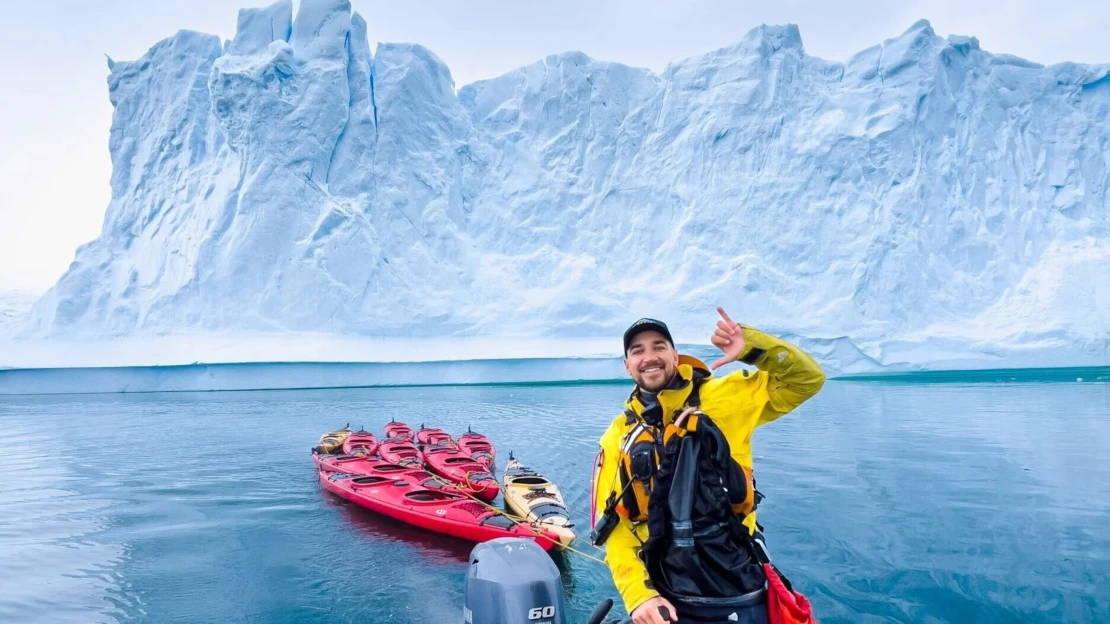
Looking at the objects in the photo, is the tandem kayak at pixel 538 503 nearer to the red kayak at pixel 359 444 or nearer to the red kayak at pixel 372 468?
the red kayak at pixel 372 468

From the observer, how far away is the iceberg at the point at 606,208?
84.7 feet

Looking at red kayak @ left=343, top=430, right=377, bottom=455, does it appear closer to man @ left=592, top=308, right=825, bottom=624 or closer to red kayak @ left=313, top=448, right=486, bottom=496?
red kayak @ left=313, top=448, right=486, bottom=496

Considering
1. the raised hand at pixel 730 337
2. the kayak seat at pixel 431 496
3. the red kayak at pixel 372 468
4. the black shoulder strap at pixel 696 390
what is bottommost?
the red kayak at pixel 372 468

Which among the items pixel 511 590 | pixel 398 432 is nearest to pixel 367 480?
pixel 398 432

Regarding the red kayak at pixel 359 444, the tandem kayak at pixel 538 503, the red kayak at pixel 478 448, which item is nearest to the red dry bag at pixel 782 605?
the tandem kayak at pixel 538 503

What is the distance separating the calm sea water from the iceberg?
36.1 ft

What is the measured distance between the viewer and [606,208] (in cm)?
3055

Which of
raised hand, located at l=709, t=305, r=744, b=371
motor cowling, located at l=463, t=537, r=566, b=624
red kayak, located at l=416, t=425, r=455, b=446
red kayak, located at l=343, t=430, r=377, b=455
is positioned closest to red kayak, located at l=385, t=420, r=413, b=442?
red kayak, located at l=416, t=425, r=455, b=446

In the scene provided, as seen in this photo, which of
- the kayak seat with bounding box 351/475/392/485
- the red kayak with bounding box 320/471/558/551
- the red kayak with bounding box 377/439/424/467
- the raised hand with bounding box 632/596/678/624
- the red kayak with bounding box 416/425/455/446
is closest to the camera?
the raised hand with bounding box 632/596/678/624

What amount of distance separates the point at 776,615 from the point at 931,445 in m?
11.7

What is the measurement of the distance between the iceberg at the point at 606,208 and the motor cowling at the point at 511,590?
74.8 ft

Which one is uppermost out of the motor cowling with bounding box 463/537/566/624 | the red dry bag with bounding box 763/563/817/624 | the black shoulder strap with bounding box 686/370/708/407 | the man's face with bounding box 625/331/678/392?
the man's face with bounding box 625/331/678/392

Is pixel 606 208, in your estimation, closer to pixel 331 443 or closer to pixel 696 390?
pixel 331 443

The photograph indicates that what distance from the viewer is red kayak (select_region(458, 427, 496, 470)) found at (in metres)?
10.4
